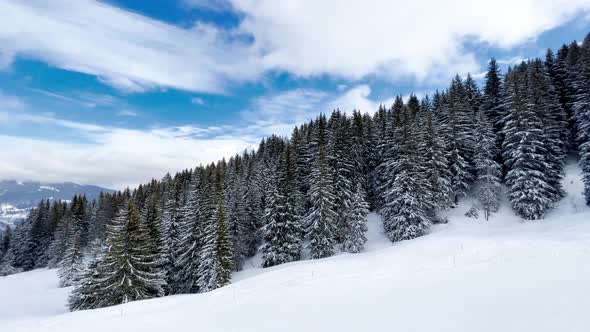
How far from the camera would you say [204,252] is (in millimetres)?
36594

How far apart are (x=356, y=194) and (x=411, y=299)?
32166 mm

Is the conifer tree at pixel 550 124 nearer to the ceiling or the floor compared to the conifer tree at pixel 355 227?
nearer to the ceiling

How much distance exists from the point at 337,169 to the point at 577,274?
36.1 meters

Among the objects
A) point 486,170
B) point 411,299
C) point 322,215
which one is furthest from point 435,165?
point 411,299

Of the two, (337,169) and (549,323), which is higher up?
(337,169)

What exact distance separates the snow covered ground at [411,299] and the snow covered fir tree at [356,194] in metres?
19.5

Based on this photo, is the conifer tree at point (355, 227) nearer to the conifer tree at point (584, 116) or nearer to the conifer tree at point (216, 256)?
the conifer tree at point (216, 256)

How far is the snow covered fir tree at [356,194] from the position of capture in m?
33.9

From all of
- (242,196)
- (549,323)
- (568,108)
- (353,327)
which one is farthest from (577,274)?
(568,108)

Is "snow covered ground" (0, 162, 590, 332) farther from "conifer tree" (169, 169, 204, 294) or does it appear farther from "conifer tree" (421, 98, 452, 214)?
"conifer tree" (421, 98, 452, 214)

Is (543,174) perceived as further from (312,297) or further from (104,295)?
(104,295)

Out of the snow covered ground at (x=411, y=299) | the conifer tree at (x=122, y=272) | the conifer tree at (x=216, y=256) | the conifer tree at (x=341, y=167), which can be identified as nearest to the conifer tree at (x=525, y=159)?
the conifer tree at (x=341, y=167)

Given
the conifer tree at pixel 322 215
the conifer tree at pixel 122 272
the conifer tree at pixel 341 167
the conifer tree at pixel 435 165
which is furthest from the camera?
the conifer tree at pixel 341 167

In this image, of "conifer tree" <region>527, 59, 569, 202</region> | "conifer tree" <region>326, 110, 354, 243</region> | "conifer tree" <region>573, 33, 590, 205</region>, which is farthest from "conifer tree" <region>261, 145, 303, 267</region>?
"conifer tree" <region>573, 33, 590, 205</region>
